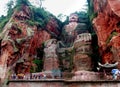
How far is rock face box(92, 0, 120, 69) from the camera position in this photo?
712 inches

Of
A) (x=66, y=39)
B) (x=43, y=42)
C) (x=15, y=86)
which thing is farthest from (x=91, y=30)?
(x=15, y=86)

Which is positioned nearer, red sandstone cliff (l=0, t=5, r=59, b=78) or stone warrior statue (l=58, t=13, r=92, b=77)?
stone warrior statue (l=58, t=13, r=92, b=77)

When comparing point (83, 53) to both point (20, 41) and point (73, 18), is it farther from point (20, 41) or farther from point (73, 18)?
point (73, 18)

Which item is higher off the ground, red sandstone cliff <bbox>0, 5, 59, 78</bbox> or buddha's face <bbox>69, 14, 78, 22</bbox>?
buddha's face <bbox>69, 14, 78, 22</bbox>

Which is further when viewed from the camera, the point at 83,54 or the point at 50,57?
the point at 50,57

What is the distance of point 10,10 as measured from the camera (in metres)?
25.0

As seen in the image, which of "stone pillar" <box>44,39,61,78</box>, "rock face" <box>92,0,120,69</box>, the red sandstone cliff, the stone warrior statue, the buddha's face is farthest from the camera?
the buddha's face

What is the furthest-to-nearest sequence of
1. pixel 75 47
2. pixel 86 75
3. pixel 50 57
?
pixel 50 57 < pixel 75 47 < pixel 86 75

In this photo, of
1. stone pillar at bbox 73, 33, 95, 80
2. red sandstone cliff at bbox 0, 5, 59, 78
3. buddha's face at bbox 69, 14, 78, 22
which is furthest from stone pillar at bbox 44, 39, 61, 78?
buddha's face at bbox 69, 14, 78, 22

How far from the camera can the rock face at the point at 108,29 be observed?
18.1 meters

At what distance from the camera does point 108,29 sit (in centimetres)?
1972

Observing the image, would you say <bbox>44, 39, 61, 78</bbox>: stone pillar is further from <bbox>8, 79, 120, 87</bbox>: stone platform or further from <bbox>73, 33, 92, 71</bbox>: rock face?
<bbox>8, 79, 120, 87</bbox>: stone platform

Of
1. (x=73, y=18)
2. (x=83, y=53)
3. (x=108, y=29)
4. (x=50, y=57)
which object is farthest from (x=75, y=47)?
(x=73, y=18)

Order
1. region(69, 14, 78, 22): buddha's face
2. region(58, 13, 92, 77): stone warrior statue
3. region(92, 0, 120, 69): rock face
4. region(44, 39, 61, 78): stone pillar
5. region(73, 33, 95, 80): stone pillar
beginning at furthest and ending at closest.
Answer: region(69, 14, 78, 22): buddha's face, region(44, 39, 61, 78): stone pillar, region(58, 13, 92, 77): stone warrior statue, region(73, 33, 95, 80): stone pillar, region(92, 0, 120, 69): rock face
